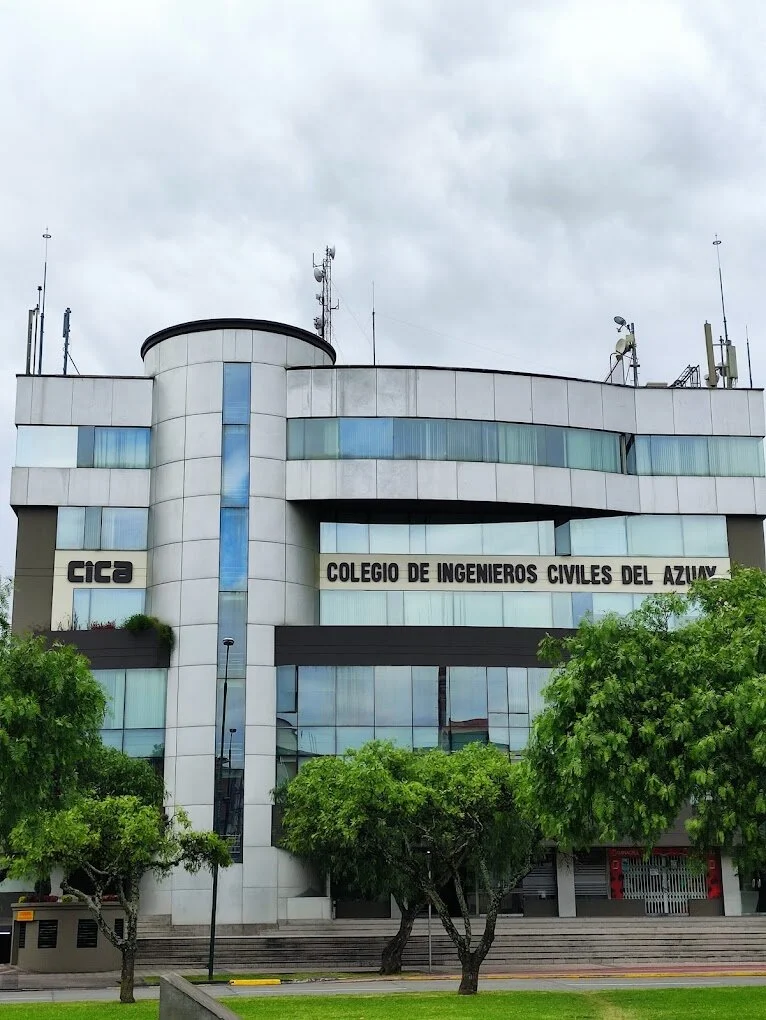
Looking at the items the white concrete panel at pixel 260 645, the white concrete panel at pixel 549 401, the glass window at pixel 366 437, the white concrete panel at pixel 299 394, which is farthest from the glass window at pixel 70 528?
the white concrete panel at pixel 549 401

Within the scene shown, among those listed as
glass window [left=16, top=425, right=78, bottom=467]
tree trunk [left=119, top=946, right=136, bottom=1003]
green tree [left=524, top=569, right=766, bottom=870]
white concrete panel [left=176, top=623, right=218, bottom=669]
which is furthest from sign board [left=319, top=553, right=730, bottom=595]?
green tree [left=524, top=569, right=766, bottom=870]

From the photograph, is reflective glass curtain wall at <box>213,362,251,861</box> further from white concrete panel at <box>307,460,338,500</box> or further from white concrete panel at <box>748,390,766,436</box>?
white concrete panel at <box>748,390,766,436</box>

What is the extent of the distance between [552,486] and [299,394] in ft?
45.3

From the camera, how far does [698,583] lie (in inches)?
1169

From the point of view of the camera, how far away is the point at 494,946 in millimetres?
48812

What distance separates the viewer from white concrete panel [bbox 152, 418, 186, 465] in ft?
194

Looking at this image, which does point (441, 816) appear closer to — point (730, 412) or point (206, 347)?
point (206, 347)

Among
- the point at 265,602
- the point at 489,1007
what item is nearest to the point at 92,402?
the point at 265,602

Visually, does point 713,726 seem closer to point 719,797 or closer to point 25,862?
point 719,797

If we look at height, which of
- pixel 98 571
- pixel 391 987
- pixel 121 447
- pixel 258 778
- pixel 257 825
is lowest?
pixel 391 987

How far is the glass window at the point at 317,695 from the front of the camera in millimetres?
56750

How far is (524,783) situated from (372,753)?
12.2m

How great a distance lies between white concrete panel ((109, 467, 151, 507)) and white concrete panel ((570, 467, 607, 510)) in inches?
862

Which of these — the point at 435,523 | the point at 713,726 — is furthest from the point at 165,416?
the point at 713,726
